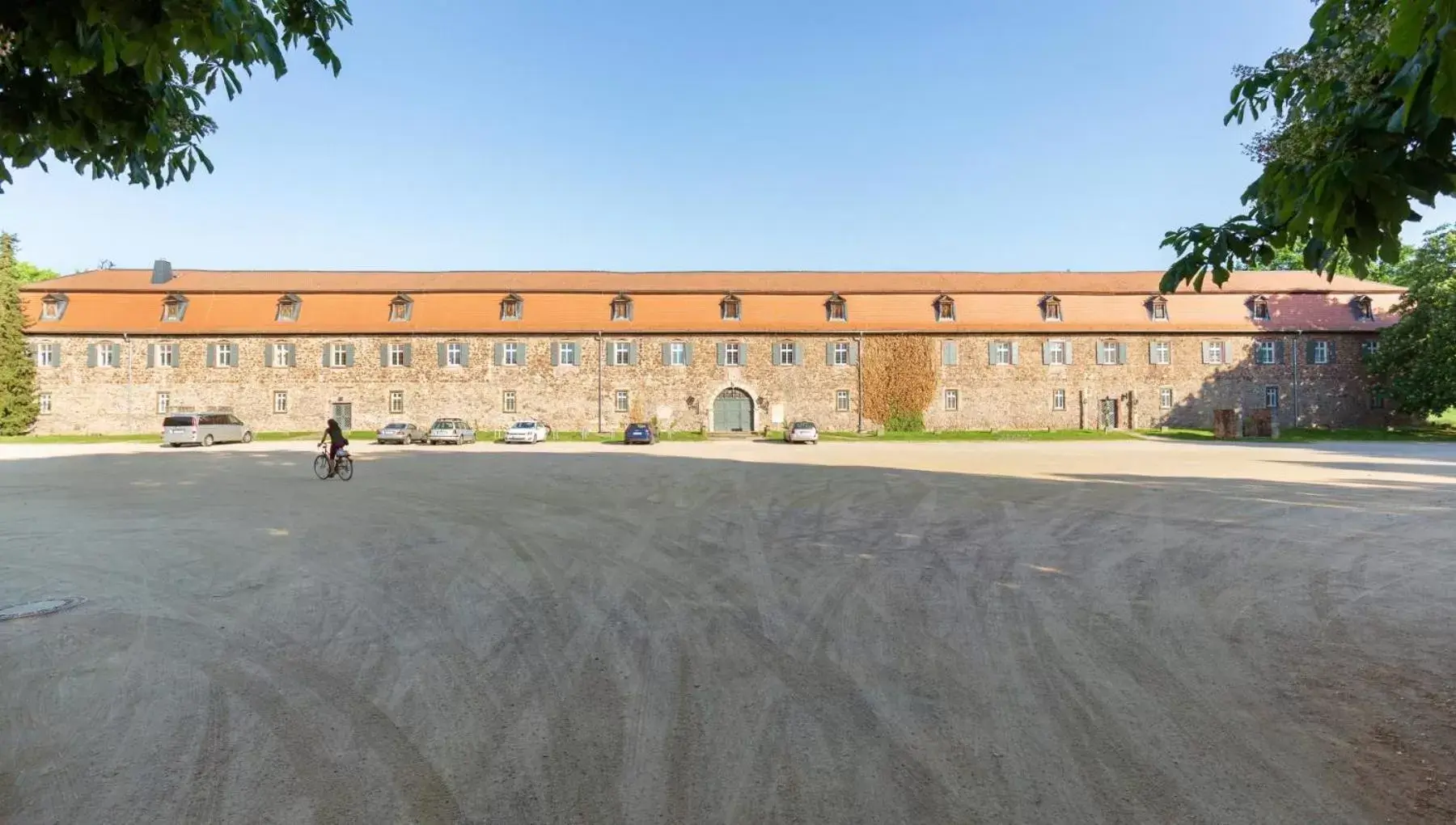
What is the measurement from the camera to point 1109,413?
150 ft

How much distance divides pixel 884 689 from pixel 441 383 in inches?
1789

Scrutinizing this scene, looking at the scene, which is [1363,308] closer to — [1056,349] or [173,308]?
[1056,349]

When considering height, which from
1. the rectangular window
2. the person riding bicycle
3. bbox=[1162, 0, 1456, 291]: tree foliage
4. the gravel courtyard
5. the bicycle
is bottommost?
the gravel courtyard

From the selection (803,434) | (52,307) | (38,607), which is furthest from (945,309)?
(52,307)

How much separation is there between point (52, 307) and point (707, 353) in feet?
135

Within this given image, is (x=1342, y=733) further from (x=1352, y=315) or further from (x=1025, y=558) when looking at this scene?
(x=1352, y=315)

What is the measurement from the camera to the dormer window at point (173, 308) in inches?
1788

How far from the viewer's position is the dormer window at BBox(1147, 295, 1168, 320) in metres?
46.2

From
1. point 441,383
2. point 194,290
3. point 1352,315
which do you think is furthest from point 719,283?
point 1352,315

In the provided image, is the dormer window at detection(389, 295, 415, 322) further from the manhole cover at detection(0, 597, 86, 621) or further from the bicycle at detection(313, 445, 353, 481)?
the manhole cover at detection(0, 597, 86, 621)

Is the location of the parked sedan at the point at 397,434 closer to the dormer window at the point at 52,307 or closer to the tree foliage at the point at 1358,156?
the dormer window at the point at 52,307

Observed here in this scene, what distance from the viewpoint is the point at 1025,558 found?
8.46 metres

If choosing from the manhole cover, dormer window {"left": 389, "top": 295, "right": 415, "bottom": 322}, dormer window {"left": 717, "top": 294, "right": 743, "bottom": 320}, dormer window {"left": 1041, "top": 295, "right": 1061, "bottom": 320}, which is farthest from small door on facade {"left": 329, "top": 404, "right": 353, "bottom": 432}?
Answer: dormer window {"left": 1041, "top": 295, "right": 1061, "bottom": 320}

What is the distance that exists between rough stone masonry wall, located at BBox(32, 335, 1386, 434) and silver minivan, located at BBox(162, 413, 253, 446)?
763cm
